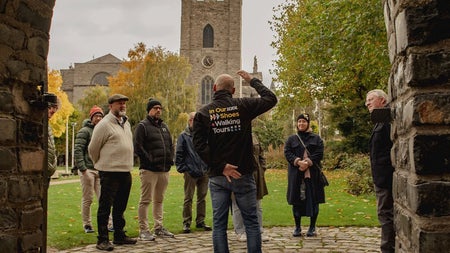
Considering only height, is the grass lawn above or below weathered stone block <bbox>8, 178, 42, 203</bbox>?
below

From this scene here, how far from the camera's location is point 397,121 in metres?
3.80

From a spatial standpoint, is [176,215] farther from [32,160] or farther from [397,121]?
[397,121]

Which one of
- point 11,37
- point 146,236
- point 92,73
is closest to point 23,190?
point 11,37

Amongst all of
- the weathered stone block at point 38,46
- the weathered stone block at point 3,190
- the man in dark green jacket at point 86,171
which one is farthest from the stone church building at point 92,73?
the weathered stone block at point 3,190

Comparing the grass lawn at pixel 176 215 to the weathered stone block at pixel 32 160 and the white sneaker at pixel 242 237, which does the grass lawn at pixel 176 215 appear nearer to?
the white sneaker at pixel 242 237

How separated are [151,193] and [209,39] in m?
55.9

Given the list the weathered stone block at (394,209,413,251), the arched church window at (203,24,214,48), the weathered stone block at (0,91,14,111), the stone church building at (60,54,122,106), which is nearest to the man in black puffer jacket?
the weathered stone block at (0,91,14,111)

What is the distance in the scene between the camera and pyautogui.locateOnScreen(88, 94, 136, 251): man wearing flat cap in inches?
282

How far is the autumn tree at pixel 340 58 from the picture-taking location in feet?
40.5

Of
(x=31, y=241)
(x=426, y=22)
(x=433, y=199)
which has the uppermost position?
(x=426, y=22)

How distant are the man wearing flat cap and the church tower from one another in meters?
52.9

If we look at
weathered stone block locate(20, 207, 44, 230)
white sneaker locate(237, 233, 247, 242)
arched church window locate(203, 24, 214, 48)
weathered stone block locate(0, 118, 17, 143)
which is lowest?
white sneaker locate(237, 233, 247, 242)

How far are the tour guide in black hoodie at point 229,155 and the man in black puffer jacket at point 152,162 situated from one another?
284cm

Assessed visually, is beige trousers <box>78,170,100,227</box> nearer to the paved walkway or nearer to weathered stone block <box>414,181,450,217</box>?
the paved walkway
